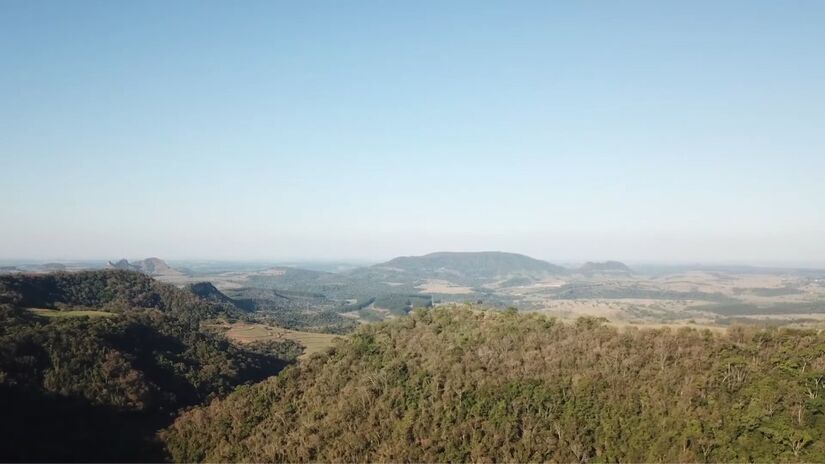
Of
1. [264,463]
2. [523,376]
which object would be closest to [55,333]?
[264,463]

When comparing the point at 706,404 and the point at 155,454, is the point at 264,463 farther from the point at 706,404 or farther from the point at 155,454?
the point at 706,404

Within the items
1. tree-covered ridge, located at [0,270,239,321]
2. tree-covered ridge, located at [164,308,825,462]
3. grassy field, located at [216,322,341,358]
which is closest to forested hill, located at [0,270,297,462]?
tree-covered ridge, located at [164,308,825,462]

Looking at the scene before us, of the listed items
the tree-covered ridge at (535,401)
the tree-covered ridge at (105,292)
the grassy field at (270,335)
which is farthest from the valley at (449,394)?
the tree-covered ridge at (105,292)

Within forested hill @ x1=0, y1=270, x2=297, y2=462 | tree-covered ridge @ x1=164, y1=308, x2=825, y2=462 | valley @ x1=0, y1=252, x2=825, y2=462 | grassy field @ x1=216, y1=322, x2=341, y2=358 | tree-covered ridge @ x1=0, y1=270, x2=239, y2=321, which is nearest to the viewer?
tree-covered ridge @ x1=164, y1=308, x2=825, y2=462

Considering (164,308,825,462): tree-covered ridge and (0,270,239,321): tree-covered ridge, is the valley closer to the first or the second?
(164,308,825,462): tree-covered ridge

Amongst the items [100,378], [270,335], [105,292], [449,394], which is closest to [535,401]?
[449,394]

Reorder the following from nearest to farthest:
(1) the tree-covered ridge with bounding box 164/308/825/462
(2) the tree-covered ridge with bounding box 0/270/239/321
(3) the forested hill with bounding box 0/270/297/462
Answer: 1. (1) the tree-covered ridge with bounding box 164/308/825/462
2. (3) the forested hill with bounding box 0/270/297/462
3. (2) the tree-covered ridge with bounding box 0/270/239/321
